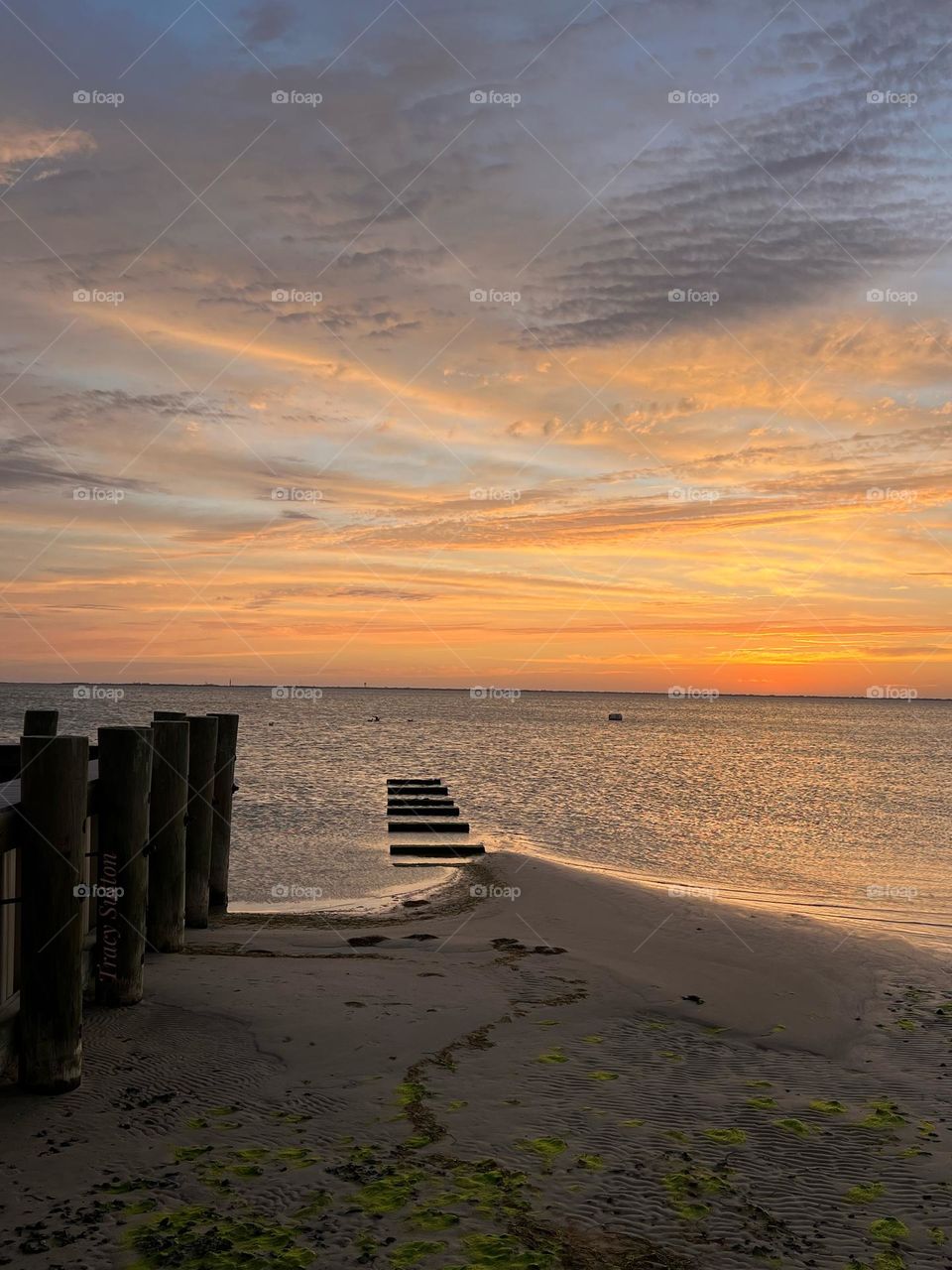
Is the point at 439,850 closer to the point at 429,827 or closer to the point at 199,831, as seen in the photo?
the point at 429,827

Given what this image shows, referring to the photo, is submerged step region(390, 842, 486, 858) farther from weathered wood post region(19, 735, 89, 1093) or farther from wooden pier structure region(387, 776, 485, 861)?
weathered wood post region(19, 735, 89, 1093)

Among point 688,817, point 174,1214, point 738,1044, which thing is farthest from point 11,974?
point 688,817

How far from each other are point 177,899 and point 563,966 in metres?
4.41

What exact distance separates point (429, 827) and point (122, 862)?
22725 millimetres

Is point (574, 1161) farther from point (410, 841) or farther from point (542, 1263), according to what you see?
point (410, 841)

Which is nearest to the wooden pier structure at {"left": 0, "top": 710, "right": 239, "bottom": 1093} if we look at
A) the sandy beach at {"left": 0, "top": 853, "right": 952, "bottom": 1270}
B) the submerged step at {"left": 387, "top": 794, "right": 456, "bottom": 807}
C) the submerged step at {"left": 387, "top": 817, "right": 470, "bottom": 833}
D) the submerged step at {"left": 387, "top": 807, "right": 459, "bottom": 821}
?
the sandy beach at {"left": 0, "top": 853, "right": 952, "bottom": 1270}

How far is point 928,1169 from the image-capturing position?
6266mm

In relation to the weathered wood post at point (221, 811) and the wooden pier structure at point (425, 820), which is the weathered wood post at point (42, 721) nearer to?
the weathered wood post at point (221, 811)

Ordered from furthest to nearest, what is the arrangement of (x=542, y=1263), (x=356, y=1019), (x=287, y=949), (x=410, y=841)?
1. (x=410, y=841)
2. (x=287, y=949)
3. (x=356, y=1019)
4. (x=542, y=1263)

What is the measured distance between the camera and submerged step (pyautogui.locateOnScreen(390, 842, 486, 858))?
2523 centimetres

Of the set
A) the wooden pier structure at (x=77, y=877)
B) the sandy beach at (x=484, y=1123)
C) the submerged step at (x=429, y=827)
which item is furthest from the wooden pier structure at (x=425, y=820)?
the wooden pier structure at (x=77, y=877)

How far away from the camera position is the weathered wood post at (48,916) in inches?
259

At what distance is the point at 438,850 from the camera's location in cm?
2561

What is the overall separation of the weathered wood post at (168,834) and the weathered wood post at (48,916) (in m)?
3.53
